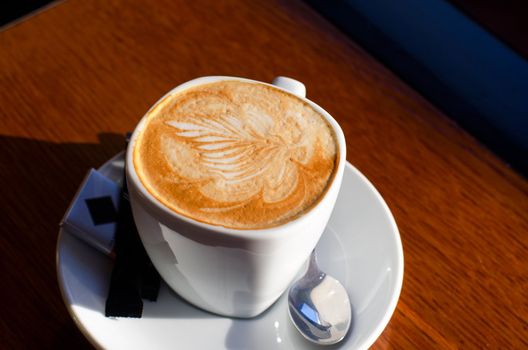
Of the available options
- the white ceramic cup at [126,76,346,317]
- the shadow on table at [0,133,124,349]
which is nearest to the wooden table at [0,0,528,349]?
the shadow on table at [0,133,124,349]

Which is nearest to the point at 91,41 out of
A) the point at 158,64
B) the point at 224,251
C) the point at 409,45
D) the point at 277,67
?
the point at 158,64

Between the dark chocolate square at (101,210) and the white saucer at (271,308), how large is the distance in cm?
4

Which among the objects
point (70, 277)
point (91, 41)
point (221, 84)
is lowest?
point (70, 277)

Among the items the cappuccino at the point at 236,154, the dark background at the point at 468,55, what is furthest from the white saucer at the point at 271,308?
the dark background at the point at 468,55

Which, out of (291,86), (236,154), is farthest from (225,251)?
(291,86)

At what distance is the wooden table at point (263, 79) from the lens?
0.76 m

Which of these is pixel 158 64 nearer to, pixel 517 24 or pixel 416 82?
pixel 416 82

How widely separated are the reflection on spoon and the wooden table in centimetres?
8

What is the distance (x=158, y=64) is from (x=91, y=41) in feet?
0.42

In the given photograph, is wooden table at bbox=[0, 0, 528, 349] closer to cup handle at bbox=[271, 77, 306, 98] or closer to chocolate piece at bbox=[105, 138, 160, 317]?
chocolate piece at bbox=[105, 138, 160, 317]

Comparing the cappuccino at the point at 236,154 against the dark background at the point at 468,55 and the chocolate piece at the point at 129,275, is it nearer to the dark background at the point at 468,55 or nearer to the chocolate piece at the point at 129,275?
the chocolate piece at the point at 129,275

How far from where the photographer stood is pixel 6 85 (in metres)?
0.95

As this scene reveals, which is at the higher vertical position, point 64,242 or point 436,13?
point 436,13

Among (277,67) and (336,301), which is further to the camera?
(277,67)
